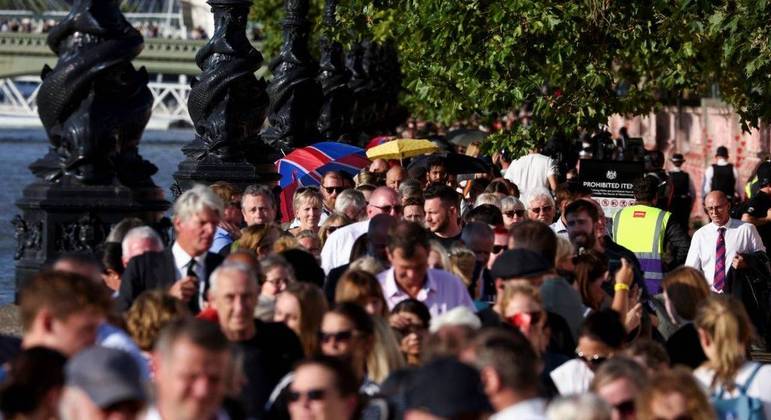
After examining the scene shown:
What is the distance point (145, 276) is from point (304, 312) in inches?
57.8

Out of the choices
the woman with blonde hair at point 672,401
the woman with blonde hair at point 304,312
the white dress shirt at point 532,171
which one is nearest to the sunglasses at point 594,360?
the woman with blonde hair at point 304,312

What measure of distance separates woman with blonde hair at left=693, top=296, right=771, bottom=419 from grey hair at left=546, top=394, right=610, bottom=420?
2.04m

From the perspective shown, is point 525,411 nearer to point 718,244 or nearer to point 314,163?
point 718,244

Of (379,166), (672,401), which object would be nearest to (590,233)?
(672,401)

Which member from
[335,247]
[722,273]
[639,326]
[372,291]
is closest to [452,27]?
[722,273]

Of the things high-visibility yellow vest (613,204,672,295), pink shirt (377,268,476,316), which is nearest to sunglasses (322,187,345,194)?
high-visibility yellow vest (613,204,672,295)

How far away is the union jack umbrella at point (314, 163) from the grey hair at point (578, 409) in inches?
552

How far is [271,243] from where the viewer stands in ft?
44.5

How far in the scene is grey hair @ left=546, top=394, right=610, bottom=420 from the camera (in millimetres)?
A: 7941

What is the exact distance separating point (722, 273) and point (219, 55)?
4662mm

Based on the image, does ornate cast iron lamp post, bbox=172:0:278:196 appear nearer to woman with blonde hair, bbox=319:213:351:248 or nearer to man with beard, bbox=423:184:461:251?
woman with blonde hair, bbox=319:213:351:248

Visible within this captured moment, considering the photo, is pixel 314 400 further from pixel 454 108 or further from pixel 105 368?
pixel 454 108

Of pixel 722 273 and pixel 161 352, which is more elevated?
pixel 722 273

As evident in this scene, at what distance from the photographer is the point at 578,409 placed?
313 inches
